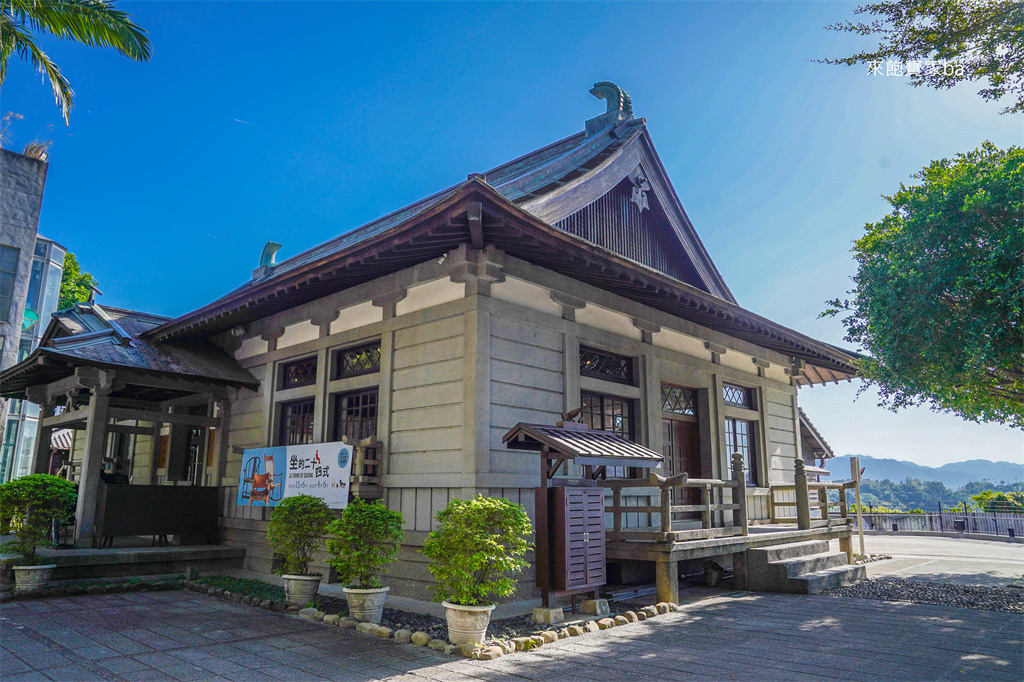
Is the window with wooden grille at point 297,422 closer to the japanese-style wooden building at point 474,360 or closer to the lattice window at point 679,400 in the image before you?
→ the japanese-style wooden building at point 474,360

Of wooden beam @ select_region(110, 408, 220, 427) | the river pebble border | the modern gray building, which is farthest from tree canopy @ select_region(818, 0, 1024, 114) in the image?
the modern gray building

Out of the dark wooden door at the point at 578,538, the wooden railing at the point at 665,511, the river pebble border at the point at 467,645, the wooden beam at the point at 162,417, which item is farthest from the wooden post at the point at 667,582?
the wooden beam at the point at 162,417

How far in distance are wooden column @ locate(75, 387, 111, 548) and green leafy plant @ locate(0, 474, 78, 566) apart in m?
0.90

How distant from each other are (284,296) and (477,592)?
5955 millimetres

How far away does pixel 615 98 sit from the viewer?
13.1 meters

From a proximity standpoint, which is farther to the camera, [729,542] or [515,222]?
[729,542]

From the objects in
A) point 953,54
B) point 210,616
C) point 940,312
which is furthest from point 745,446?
point 210,616

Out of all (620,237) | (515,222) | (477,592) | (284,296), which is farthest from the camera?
(620,237)

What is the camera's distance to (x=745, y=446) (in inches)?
509

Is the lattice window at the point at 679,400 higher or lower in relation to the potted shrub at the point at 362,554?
higher

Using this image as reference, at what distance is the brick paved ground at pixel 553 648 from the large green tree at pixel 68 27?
31.1 ft

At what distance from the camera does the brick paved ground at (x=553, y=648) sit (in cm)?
508

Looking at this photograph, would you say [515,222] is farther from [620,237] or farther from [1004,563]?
[1004,563]

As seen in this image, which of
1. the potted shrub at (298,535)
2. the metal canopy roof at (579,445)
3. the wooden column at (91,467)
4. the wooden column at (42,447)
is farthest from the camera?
the wooden column at (42,447)
